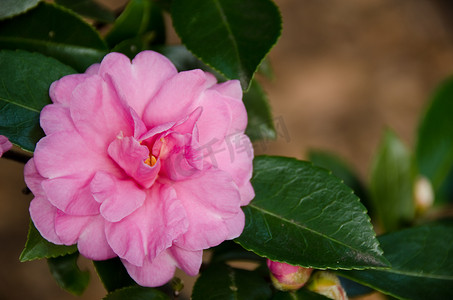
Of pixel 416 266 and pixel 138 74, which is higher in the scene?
pixel 138 74

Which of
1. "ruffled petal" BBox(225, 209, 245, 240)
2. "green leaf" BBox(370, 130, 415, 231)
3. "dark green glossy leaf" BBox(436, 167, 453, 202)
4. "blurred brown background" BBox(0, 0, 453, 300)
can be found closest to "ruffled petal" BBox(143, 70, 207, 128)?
"ruffled petal" BBox(225, 209, 245, 240)

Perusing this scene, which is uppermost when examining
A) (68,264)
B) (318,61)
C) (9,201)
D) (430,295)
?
(430,295)

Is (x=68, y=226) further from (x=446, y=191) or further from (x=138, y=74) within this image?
(x=446, y=191)

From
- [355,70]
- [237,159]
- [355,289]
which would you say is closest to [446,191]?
[355,289]

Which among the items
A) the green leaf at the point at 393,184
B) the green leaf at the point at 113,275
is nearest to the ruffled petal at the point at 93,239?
the green leaf at the point at 113,275

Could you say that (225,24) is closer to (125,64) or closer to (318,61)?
(125,64)

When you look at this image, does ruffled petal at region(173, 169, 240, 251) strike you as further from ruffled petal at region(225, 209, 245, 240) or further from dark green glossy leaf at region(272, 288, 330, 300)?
dark green glossy leaf at region(272, 288, 330, 300)

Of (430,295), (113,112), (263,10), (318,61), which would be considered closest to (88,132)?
(113,112)
